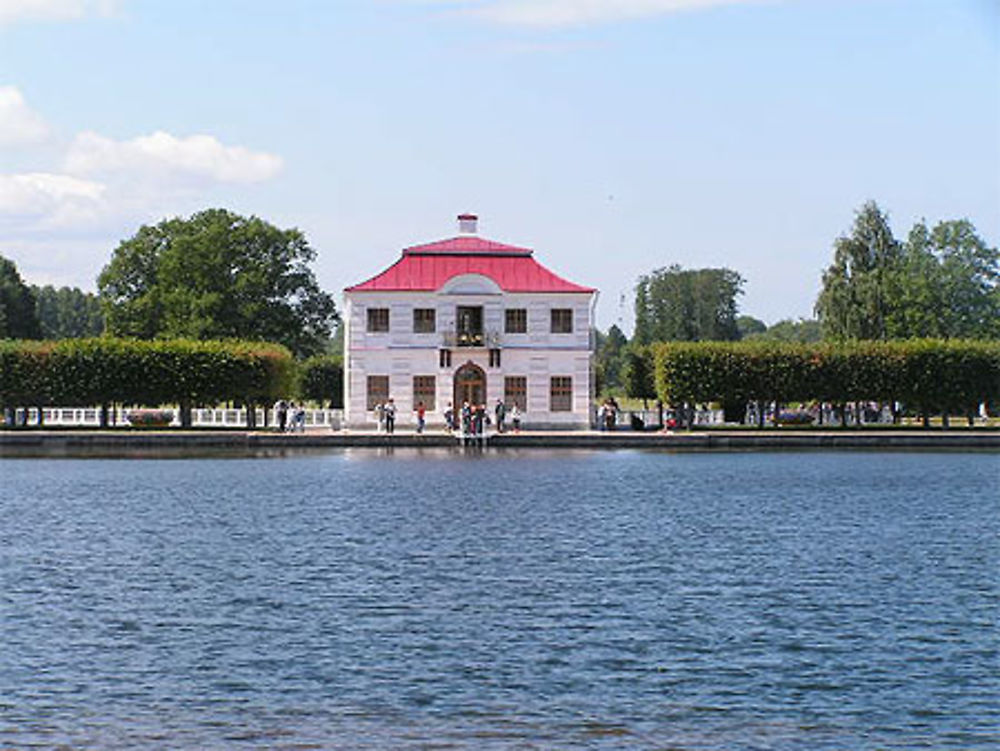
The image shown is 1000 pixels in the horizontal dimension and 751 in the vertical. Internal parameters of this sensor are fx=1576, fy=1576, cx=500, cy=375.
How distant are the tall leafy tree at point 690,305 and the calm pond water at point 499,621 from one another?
9974 cm

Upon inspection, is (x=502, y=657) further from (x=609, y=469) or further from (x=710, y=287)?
(x=710, y=287)

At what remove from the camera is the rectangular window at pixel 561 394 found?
6662cm

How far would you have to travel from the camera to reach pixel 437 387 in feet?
218

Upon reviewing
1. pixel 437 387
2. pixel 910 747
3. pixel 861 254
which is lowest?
pixel 910 747

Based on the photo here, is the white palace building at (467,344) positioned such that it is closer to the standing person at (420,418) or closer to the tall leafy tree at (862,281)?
the standing person at (420,418)

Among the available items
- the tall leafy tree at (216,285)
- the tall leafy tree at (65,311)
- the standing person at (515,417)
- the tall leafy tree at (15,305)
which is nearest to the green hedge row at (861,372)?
the standing person at (515,417)

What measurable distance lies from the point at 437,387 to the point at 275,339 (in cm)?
2301

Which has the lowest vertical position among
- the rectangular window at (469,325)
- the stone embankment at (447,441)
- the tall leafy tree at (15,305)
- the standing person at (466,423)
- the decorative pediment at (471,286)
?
the stone embankment at (447,441)

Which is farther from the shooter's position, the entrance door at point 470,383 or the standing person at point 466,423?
the entrance door at point 470,383

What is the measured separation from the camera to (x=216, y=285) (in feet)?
279

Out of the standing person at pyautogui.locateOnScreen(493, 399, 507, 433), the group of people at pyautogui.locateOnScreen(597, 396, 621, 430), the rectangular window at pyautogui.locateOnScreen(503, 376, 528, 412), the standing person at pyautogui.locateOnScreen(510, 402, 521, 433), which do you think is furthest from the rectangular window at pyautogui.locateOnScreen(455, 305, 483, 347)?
the group of people at pyautogui.locateOnScreen(597, 396, 621, 430)

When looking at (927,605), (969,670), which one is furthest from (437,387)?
(969,670)

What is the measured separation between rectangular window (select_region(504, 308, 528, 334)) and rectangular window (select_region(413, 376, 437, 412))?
12.8 ft

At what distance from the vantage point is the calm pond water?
14742mm
